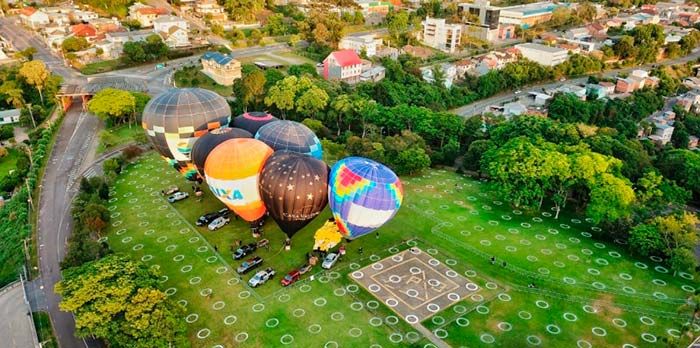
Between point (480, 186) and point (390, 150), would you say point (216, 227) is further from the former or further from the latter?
point (480, 186)

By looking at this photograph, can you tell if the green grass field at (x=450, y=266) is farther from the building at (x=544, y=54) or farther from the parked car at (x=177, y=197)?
the building at (x=544, y=54)

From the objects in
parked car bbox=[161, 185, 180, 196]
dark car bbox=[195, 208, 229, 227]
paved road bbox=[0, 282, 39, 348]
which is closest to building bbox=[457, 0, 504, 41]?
parked car bbox=[161, 185, 180, 196]

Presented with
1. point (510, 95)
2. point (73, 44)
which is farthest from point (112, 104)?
point (510, 95)

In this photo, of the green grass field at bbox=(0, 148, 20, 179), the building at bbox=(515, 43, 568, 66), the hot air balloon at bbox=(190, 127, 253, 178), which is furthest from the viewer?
the building at bbox=(515, 43, 568, 66)

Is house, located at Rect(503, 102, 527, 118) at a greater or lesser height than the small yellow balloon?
lesser

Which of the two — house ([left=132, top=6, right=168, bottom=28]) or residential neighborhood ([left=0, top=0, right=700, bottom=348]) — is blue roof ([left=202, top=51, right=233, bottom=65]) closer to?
residential neighborhood ([left=0, top=0, right=700, bottom=348])
